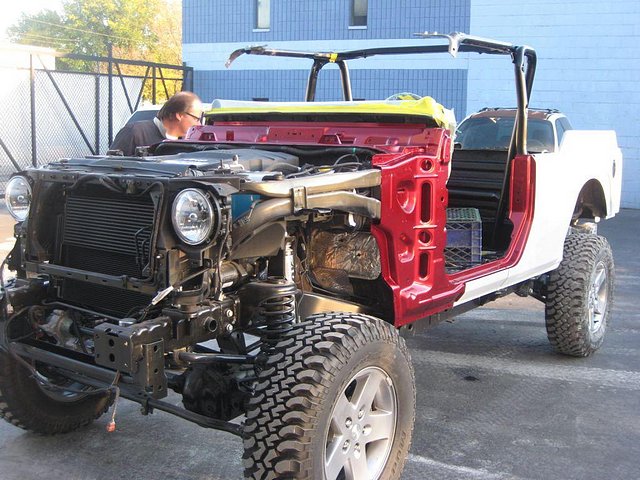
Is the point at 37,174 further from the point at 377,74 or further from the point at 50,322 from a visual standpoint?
the point at 377,74

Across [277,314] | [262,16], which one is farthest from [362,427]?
[262,16]

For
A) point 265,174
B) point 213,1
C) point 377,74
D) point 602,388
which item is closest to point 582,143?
point 602,388

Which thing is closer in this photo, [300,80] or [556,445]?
[556,445]

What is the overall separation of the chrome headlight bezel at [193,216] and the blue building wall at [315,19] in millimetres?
15285

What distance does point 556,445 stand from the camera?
13.6 ft

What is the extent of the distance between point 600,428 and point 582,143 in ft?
7.69

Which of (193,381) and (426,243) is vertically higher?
(426,243)

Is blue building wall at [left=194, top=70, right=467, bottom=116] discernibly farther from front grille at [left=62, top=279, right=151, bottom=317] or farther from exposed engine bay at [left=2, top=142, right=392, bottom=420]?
front grille at [left=62, top=279, right=151, bottom=317]

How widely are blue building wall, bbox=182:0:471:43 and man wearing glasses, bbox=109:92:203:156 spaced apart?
1246 centimetres

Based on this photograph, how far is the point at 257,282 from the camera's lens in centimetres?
332

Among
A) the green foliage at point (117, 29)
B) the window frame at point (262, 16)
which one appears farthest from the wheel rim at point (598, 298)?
the green foliage at point (117, 29)

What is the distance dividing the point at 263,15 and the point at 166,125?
14.7 meters

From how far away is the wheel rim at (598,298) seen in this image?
18.9 feet

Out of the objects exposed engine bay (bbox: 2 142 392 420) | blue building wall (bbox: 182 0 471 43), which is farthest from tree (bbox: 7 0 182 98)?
exposed engine bay (bbox: 2 142 392 420)
